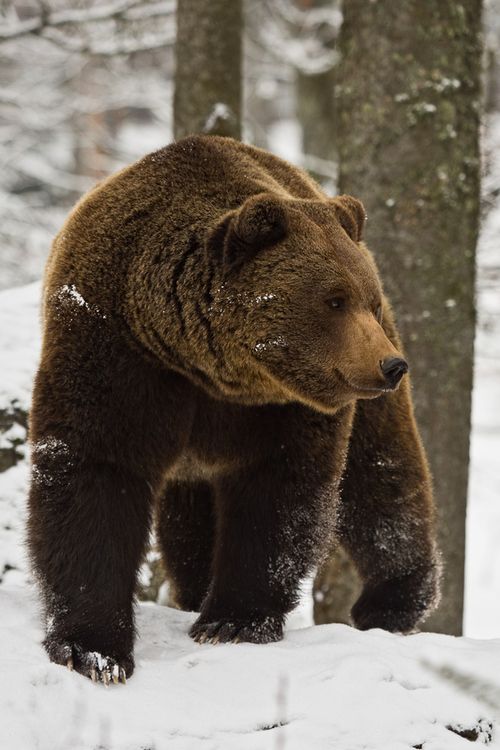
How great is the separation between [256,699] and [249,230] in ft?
5.06

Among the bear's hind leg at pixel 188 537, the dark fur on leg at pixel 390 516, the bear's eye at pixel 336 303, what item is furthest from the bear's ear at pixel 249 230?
the bear's hind leg at pixel 188 537

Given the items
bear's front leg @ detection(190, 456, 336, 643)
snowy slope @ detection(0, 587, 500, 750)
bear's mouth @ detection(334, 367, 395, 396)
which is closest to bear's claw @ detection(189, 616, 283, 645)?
bear's front leg @ detection(190, 456, 336, 643)

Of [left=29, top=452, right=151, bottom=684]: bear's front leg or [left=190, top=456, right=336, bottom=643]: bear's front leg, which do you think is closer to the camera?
[left=29, top=452, right=151, bottom=684]: bear's front leg

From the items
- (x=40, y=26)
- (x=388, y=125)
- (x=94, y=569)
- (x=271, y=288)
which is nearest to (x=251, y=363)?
(x=271, y=288)

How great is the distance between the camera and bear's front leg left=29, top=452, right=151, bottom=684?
3.60m

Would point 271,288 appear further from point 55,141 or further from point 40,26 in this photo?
point 55,141

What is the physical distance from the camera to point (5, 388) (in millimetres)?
5746

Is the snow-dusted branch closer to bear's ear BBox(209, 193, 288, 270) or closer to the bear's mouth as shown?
bear's ear BBox(209, 193, 288, 270)

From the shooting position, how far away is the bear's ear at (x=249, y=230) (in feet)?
11.8

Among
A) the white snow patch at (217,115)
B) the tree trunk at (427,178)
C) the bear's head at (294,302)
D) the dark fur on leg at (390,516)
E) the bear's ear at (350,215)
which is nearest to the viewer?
the bear's head at (294,302)

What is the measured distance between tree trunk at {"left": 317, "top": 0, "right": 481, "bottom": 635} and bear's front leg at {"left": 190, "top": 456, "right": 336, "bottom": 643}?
1.74m

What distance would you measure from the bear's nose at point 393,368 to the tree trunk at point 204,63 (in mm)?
3867

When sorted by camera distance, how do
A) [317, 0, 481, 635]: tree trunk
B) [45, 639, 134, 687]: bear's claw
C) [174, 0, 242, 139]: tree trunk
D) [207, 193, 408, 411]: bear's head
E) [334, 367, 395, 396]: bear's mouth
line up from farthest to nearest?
[174, 0, 242, 139]: tree trunk
[317, 0, 481, 635]: tree trunk
[207, 193, 408, 411]: bear's head
[334, 367, 395, 396]: bear's mouth
[45, 639, 134, 687]: bear's claw

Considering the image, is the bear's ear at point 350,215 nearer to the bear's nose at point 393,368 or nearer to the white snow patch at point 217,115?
the bear's nose at point 393,368
